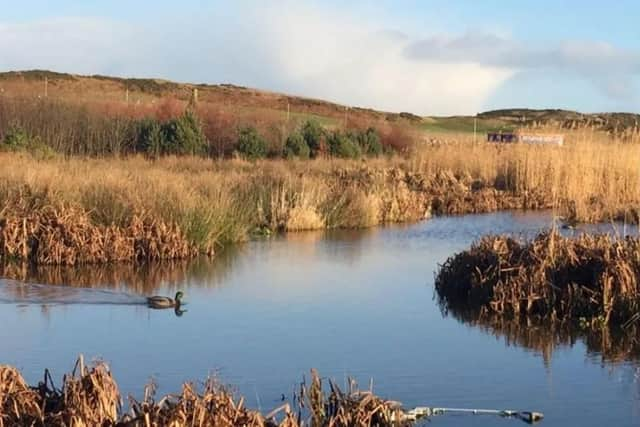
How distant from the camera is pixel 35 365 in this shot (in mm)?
8547

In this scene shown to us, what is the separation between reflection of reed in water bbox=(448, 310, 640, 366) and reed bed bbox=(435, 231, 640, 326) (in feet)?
0.56

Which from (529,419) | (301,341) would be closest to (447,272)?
(301,341)

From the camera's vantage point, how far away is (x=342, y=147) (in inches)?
1216

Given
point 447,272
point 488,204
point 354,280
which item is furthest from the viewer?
point 488,204

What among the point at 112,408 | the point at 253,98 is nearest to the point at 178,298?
the point at 112,408

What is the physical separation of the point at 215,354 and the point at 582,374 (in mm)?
3010

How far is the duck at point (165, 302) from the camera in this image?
11.4 meters

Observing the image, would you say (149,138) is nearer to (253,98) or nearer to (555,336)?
(555,336)

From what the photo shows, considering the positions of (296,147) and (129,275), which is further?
(296,147)

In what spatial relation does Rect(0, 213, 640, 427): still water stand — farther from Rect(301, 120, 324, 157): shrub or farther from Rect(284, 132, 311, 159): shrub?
Rect(301, 120, 324, 157): shrub

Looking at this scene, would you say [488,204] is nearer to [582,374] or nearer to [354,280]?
[354,280]

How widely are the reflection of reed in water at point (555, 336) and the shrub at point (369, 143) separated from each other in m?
21.8

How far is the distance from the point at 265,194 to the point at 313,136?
40.5 feet

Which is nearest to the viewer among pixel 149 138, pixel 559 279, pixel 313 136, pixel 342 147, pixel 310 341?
pixel 310 341
